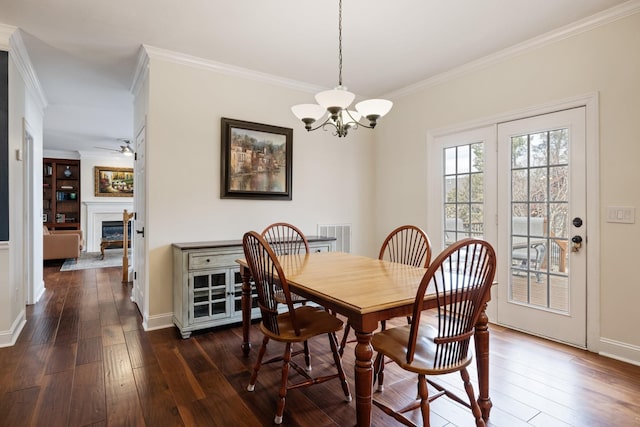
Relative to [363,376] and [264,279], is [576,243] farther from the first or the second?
[264,279]

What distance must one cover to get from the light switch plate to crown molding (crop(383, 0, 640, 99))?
138cm

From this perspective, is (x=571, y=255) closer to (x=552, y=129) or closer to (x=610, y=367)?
(x=610, y=367)

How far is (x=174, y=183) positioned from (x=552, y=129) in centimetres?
338

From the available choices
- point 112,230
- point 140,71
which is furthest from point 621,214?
point 112,230

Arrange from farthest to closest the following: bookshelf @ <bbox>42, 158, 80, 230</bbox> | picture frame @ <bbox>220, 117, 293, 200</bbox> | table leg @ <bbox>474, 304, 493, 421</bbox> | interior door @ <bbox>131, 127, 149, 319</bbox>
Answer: bookshelf @ <bbox>42, 158, 80, 230</bbox>
picture frame @ <bbox>220, 117, 293, 200</bbox>
interior door @ <bbox>131, 127, 149, 319</bbox>
table leg @ <bbox>474, 304, 493, 421</bbox>

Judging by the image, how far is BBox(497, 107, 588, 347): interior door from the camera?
2766mm

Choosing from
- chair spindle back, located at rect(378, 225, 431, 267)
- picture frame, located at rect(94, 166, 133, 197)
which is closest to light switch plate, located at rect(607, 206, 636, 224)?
chair spindle back, located at rect(378, 225, 431, 267)

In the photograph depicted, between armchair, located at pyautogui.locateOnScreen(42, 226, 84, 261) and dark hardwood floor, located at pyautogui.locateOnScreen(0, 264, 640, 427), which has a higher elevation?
armchair, located at pyautogui.locateOnScreen(42, 226, 84, 261)

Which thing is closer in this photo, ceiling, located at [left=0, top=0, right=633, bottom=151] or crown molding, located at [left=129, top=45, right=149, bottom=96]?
ceiling, located at [left=0, top=0, right=633, bottom=151]

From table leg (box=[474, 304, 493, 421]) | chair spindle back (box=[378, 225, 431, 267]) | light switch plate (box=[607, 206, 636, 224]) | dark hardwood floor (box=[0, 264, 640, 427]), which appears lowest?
dark hardwood floor (box=[0, 264, 640, 427])

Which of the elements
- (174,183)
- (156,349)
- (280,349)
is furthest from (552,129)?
(156,349)

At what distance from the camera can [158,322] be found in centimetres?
319

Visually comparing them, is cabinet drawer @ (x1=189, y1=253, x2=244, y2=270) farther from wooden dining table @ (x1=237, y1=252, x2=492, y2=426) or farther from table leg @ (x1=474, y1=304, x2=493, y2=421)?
table leg @ (x1=474, y1=304, x2=493, y2=421)

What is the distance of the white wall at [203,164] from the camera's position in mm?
3186
